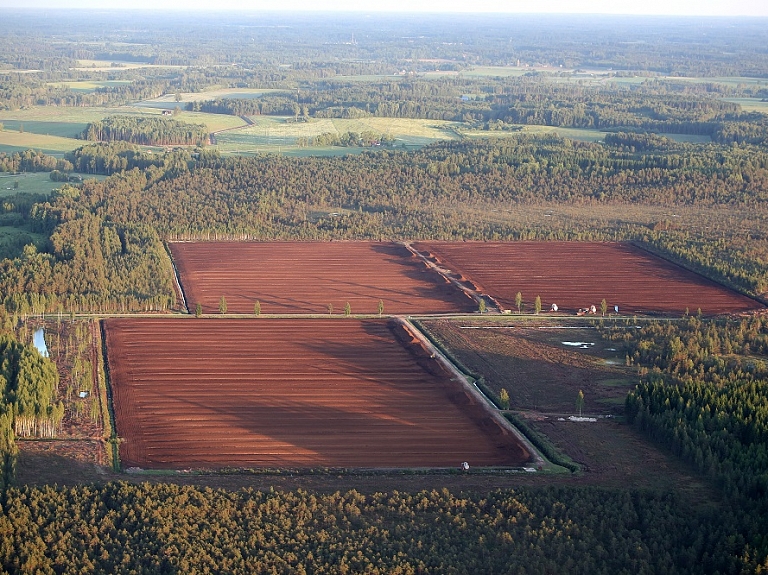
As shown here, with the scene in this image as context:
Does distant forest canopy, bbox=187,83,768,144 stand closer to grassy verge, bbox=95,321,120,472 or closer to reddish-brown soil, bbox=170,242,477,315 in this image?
reddish-brown soil, bbox=170,242,477,315

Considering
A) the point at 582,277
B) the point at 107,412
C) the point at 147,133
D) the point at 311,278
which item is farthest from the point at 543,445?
the point at 147,133

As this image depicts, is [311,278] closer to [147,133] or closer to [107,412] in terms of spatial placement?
[107,412]

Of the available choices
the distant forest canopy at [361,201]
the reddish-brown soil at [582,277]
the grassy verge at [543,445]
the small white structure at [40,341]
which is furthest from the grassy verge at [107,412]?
the reddish-brown soil at [582,277]

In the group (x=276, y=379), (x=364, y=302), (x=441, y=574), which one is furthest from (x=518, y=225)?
(x=441, y=574)

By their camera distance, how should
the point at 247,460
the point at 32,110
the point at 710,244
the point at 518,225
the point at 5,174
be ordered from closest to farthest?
the point at 247,460 < the point at 710,244 < the point at 518,225 < the point at 5,174 < the point at 32,110

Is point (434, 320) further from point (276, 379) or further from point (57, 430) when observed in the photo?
point (57, 430)

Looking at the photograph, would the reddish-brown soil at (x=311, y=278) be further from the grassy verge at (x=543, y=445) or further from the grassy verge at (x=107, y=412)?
the grassy verge at (x=543, y=445)
